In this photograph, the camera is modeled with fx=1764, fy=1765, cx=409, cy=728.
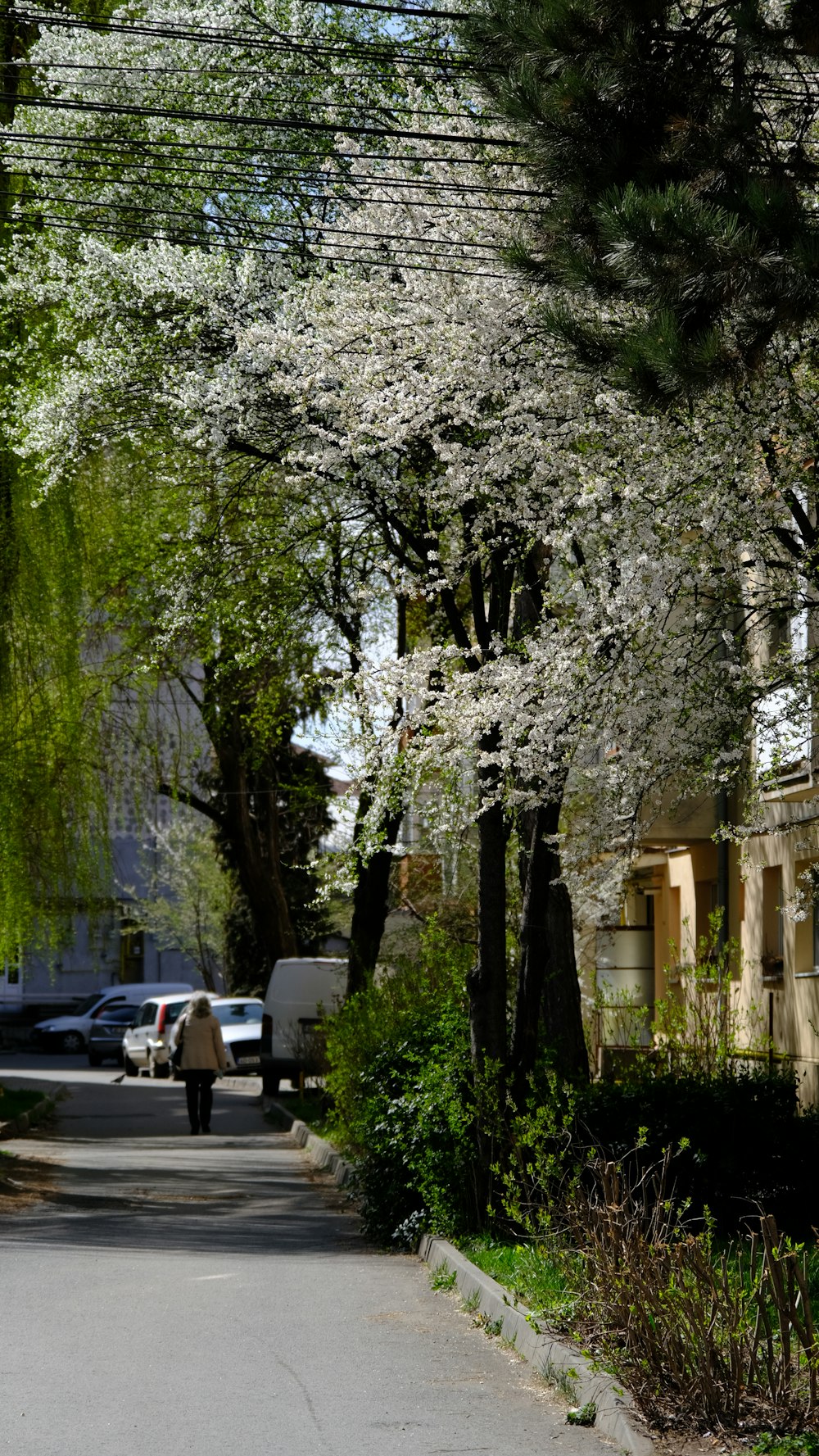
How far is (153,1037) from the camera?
38.2 metres

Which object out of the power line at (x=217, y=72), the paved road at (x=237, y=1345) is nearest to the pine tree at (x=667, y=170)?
the paved road at (x=237, y=1345)

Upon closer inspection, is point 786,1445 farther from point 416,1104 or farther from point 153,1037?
point 153,1037

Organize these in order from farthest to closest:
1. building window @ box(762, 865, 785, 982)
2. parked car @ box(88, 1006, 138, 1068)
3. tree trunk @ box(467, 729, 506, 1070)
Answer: parked car @ box(88, 1006, 138, 1068)
building window @ box(762, 865, 785, 982)
tree trunk @ box(467, 729, 506, 1070)

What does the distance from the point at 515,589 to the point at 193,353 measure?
462 centimetres

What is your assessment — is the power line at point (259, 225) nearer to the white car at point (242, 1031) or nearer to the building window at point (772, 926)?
the building window at point (772, 926)

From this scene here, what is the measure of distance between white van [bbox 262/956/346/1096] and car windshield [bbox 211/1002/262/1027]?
17.9 feet

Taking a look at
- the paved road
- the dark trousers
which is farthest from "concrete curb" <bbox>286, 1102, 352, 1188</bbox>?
the dark trousers

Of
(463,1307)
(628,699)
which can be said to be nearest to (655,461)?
(628,699)

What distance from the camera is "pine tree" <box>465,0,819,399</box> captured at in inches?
308

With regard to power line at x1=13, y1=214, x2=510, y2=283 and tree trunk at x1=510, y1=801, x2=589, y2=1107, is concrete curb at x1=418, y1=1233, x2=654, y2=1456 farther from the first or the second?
power line at x1=13, y1=214, x2=510, y2=283

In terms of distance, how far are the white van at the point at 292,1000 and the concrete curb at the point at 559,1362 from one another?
63.6 feet

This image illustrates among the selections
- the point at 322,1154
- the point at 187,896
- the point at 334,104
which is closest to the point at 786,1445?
the point at 334,104

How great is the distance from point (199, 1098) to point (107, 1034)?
23.7 meters

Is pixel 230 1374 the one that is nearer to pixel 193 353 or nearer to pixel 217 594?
pixel 193 353
